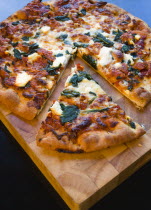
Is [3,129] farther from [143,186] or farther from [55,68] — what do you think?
[143,186]

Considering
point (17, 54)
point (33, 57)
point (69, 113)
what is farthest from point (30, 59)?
point (69, 113)

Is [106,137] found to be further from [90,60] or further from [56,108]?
[90,60]

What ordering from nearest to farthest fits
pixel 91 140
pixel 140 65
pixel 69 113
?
pixel 91 140 → pixel 69 113 → pixel 140 65

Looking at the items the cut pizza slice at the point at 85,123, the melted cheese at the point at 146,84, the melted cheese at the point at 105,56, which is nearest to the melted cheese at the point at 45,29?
the melted cheese at the point at 105,56

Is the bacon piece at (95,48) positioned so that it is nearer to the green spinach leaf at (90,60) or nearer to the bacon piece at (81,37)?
the green spinach leaf at (90,60)

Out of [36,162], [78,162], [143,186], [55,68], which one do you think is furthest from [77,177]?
[55,68]

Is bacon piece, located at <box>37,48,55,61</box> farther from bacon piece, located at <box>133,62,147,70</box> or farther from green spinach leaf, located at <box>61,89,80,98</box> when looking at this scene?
bacon piece, located at <box>133,62,147,70</box>

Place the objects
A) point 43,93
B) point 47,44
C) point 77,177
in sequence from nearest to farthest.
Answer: point 77,177
point 43,93
point 47,44
